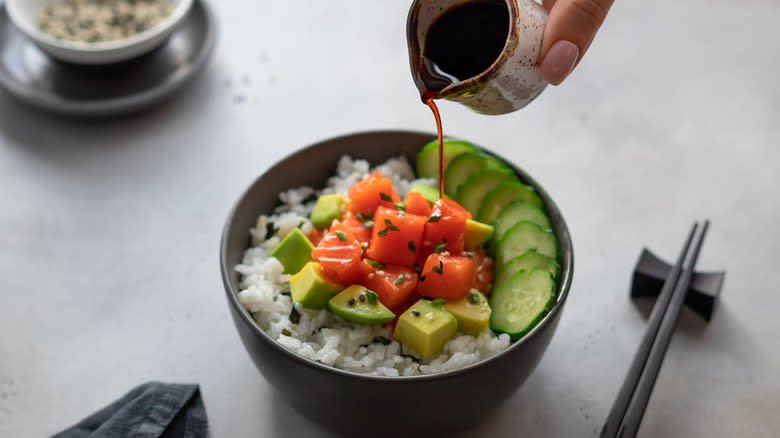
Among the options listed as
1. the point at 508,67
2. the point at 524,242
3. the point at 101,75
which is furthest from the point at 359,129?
the point at 508,67

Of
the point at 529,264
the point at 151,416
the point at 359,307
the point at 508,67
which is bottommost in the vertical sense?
the point at 151,416

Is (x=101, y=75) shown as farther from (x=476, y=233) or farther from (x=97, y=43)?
(x=476, y=233)

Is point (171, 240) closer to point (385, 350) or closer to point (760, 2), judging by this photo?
point (385, 350)

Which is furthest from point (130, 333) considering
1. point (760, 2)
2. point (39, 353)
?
point (760, 2)

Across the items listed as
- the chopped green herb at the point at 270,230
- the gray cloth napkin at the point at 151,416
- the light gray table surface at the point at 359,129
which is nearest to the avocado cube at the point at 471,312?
the light gray table surface at the point at 359,129

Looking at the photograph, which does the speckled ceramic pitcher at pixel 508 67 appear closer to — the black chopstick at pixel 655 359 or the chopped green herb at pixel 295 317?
the chopped green herb at pixel 295 317

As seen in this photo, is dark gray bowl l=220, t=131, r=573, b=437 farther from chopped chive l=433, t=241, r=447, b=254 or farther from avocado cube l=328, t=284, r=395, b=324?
chopped chive l=433, t=241, r=447, b=254
